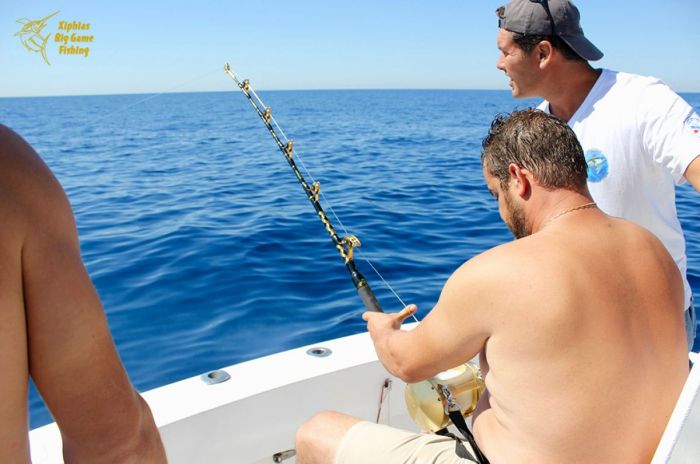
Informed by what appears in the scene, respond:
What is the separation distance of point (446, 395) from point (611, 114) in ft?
3.60

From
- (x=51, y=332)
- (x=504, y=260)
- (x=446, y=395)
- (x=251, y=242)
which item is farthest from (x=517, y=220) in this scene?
(x=251, y=242)

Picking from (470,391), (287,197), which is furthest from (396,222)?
(470,391)

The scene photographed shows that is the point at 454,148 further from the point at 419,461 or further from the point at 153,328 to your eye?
the point at 419,461

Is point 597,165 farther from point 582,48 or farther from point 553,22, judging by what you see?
point 553,22

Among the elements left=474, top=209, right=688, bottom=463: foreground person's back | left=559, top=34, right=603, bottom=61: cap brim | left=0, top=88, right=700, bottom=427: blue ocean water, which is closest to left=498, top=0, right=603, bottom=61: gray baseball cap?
left=559, top=34, right=603, bottom=61: cap brim

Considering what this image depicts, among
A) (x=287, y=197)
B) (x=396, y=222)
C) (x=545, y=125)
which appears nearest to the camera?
(x=545, y=125)

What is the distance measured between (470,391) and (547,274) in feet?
2.29

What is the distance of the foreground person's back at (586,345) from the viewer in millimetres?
1232

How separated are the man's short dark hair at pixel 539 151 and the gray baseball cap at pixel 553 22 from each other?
0.75 m

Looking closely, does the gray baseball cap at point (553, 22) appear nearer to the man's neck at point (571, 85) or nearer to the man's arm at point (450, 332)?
the man's neck at point (571, 85)

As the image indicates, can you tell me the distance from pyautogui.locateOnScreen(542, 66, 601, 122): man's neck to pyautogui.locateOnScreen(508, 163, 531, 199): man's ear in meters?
0.88

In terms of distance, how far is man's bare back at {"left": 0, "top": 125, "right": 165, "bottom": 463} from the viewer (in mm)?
722

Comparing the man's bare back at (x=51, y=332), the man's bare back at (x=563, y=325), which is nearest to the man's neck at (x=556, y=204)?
the man's bare back at (x=563, y=325)

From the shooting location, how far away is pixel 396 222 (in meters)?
6.71
